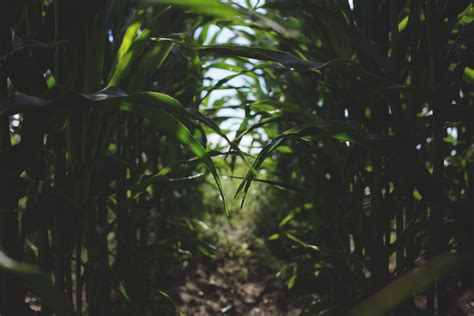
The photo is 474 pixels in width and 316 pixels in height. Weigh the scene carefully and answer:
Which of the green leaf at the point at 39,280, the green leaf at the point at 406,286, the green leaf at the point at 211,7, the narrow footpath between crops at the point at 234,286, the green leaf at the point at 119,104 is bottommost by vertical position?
the narrow footpath between crops at the point at 234,286

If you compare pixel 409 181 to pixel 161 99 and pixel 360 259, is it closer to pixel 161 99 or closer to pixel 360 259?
pixel 360 259

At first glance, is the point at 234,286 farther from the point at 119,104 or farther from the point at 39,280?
the point at 39,280

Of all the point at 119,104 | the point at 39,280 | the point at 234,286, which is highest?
the point at 119,104

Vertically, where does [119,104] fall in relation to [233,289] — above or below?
above

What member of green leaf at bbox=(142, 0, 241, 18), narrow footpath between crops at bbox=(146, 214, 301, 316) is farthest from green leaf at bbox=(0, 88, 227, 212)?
narrow footpath between crops at bbox=(146, 214, 301, 316)

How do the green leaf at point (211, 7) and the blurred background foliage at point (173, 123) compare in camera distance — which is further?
the blurred background foliage at point (173, 123)

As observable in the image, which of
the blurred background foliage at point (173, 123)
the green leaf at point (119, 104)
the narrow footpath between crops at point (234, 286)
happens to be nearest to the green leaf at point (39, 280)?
the blurred background foliage at point (173, 123)

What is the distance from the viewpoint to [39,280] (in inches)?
11.8

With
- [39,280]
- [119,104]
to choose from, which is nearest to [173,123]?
[119,104]

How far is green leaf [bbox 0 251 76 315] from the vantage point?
286 millimetres

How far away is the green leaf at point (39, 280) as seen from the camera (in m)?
0.29

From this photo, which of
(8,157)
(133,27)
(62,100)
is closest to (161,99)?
(62,100)

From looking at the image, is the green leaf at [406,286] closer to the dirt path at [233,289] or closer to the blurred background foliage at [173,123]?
the blurred background foliage at [173,123]

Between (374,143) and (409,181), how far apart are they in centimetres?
10
